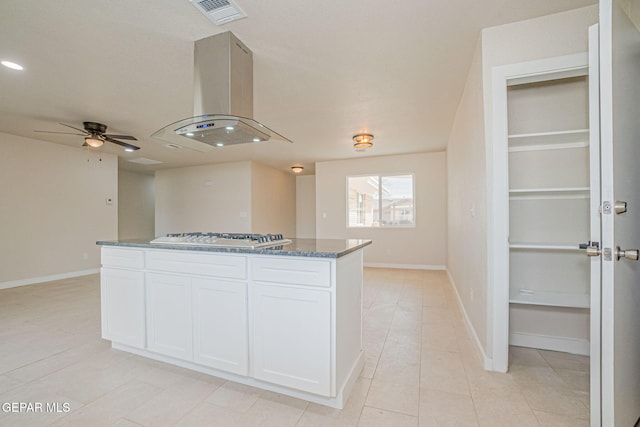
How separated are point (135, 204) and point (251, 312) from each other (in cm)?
816

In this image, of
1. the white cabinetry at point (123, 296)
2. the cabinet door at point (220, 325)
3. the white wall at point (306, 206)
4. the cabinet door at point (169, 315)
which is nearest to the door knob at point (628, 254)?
the cabinet door at point (220, 325)

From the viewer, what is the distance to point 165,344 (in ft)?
6.79

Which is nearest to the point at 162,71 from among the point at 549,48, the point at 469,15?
the point at 469,15

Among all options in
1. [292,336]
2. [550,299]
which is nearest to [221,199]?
[292,336]

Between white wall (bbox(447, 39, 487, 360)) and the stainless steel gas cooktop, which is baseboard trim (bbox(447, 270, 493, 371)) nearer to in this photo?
white wall (bbox(447, 39, 487, 360))

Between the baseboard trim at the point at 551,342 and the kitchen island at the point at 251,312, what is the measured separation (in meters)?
1.50

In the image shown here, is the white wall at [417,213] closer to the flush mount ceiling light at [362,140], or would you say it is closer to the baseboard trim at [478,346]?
the flush mount ceiling light at [362,140]

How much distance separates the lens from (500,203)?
1942 mm

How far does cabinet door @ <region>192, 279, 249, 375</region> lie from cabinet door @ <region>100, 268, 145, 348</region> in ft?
1.89

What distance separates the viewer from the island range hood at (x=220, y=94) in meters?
1.99

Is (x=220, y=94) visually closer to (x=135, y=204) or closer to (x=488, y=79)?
(x=488, y=79)

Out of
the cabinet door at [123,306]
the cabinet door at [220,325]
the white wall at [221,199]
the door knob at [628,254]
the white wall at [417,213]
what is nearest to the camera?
the door knob at [628,254]

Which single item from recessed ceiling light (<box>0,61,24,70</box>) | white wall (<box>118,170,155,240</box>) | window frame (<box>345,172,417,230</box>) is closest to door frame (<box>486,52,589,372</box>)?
recessed ceiling light (<box>0,61,24,70</box>)

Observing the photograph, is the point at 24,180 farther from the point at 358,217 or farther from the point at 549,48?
the point at 549,48
